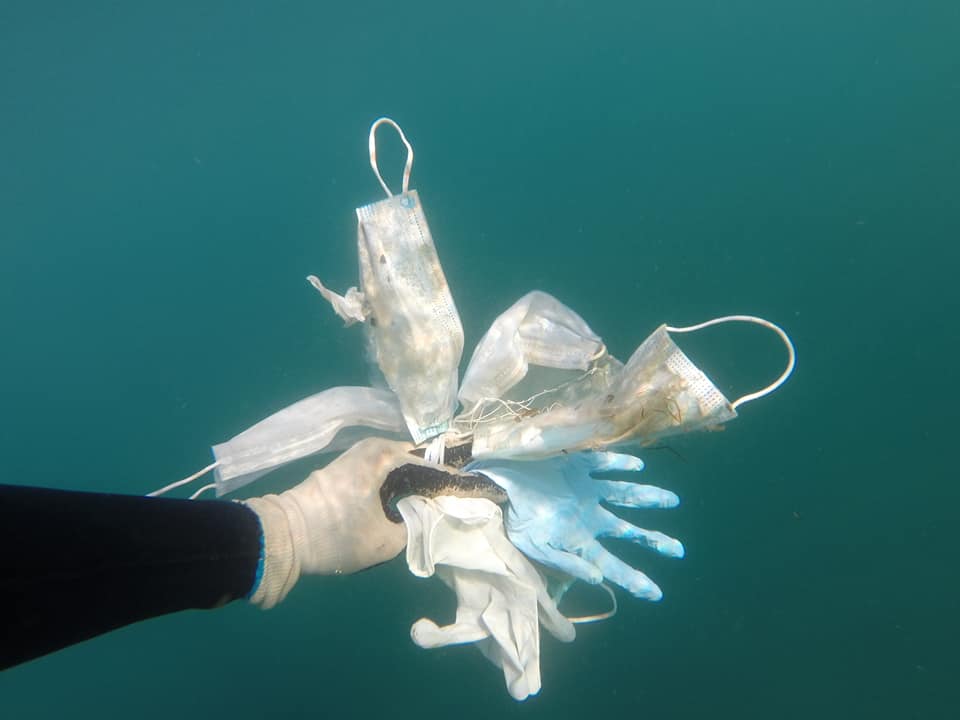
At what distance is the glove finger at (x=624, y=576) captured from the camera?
2123 millimetres

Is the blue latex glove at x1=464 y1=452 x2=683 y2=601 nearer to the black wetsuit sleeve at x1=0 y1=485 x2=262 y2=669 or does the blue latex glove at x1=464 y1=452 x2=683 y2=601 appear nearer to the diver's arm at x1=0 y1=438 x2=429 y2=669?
the diver's arm at x1=0 y1=438 x2=429 y2=669

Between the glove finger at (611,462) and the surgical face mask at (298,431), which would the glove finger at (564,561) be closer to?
the glove finger at (611,462)

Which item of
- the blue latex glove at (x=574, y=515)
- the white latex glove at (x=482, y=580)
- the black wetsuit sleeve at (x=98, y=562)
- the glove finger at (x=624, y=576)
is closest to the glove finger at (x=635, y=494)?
the blue latex glove at (x=574, y=515)

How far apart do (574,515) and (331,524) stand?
36.5 inches

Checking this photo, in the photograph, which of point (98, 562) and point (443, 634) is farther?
point (443, 634)

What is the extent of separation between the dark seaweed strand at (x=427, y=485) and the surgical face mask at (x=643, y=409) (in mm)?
297

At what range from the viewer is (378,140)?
6438 mm

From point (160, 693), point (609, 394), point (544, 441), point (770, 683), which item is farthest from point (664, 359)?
point (160, 693)

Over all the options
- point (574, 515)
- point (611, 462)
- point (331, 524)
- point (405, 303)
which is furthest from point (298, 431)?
point (611, 462)

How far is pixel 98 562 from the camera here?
4.16 ft

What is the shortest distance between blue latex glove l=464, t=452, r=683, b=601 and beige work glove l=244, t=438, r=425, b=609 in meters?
0.42

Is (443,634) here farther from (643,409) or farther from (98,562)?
(98,562)

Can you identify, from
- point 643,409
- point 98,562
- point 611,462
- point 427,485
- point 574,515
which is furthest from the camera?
point 611,462

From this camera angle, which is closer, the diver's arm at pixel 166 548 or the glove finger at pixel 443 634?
the diver's arm at pixel 166 548
